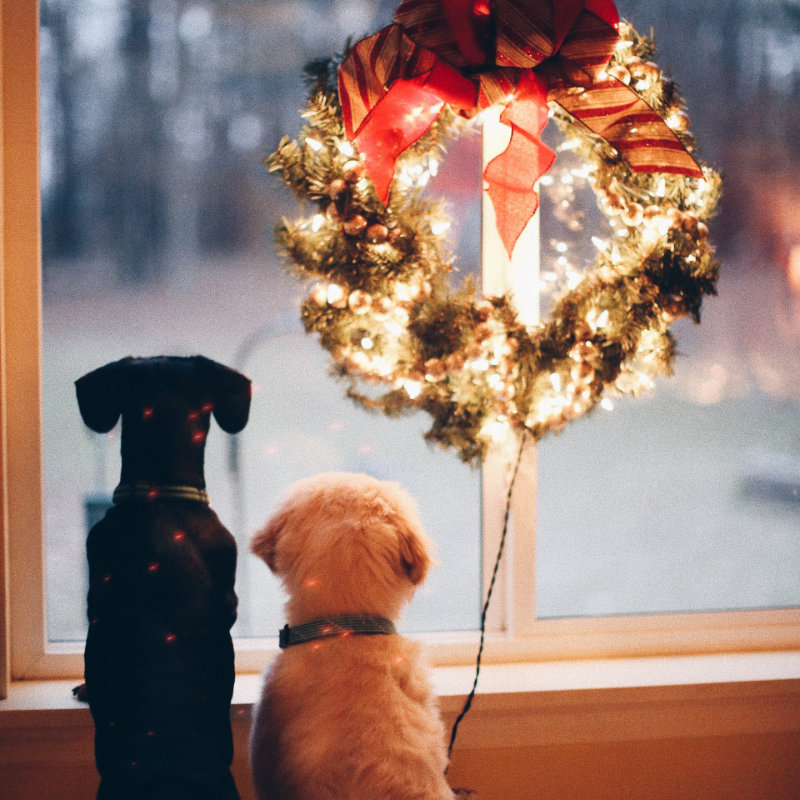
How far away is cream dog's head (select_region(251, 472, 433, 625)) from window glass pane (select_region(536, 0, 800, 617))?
72 centimetres

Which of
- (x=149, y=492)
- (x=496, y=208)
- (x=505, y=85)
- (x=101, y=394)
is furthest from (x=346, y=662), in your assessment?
(x=505, y=85)

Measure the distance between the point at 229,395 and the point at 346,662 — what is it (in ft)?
1.73

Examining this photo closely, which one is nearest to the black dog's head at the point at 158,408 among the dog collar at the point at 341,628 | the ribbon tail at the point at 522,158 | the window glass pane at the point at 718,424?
the dog collar at the point at 341,628

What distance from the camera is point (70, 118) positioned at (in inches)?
65.2

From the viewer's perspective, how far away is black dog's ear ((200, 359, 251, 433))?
4.41ft

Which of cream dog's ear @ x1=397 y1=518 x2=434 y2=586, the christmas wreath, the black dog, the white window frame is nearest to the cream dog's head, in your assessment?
cream dog's ear @ x1=397 y1=518 x2=434 y2=586

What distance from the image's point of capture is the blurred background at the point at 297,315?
168 centimetres

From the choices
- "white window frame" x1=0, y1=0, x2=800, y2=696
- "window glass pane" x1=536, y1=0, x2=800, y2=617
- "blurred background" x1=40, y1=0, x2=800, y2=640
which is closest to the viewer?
"white window frame" x1=0, y1=0, x2=800, y2=696

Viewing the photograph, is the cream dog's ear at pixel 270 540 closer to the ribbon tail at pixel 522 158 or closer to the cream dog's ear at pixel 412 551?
the cream dog's ear at pixel 412 551

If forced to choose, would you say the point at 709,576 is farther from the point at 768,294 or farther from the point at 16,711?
the point at 16,711

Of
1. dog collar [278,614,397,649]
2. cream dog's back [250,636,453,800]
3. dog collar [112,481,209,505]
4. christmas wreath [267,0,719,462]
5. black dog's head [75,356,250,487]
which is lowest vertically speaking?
cream dog's back [250,636,453,800]

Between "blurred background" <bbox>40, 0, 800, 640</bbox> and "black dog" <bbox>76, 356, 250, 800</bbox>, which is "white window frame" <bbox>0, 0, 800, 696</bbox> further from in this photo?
"black dog" <bbox>76, 356, 250, 800</bbox>

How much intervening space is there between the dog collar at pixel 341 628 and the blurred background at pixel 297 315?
0.60 m

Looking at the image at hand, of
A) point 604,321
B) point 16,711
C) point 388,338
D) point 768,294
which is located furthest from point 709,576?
point 16,711
